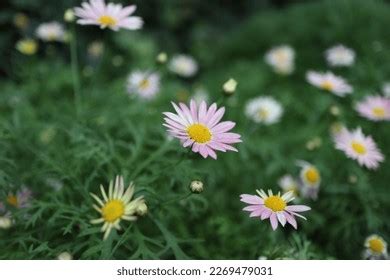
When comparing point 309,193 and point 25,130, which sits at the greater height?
point 25,130

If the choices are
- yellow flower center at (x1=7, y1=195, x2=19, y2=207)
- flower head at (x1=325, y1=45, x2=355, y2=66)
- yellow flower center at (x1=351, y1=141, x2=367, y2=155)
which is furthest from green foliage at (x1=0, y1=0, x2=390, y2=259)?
yellow flower center at (x1=351, y1=141, x2=367, y2=155)

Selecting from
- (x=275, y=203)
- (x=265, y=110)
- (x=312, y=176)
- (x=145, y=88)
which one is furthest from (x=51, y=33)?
(x=275, y=203)

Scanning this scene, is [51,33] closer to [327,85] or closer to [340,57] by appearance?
[327,85]

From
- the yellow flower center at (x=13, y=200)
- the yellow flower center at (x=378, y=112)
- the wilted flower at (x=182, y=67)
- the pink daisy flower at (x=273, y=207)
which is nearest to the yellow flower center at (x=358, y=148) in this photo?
the yellow flower center at (x=378, y=112)

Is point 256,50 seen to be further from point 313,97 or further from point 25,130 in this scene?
point 25,130

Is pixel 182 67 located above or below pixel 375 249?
above

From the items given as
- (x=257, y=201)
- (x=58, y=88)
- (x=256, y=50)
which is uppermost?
(x=256, y=50)
